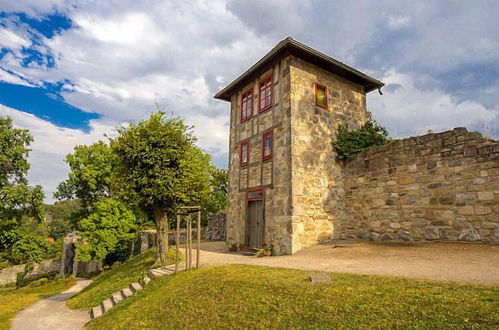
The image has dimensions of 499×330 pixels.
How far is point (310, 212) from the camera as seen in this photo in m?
11.9

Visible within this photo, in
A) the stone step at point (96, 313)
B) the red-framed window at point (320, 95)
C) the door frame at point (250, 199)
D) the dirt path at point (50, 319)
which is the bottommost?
the dirt path at point (50, 319)

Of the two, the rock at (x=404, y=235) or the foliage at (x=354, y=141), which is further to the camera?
the foliage at (x=354, y=141)

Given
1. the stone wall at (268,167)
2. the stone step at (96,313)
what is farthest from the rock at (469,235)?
the stone step at (96,313)

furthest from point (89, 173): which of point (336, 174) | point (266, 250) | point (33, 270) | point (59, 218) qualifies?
point (59, 218)

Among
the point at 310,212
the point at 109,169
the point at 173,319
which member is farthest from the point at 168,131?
the point at 109,169

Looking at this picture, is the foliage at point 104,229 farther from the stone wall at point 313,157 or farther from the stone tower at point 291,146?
the stone wall at point 313,157

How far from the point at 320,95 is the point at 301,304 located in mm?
10247

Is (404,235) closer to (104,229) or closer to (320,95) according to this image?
(320,95)

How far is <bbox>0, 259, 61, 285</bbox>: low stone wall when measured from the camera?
25038 mm

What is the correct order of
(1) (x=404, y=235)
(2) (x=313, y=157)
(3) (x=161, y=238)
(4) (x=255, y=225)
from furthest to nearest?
(4) (x=255, y=225), (2) (x=313, y=157), (3) (x=161, y=238), (1) (x=404, y=235)

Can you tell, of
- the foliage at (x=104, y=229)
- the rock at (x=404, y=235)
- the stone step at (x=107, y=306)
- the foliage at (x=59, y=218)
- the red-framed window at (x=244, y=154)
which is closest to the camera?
the stone step at (x=107, y=306)

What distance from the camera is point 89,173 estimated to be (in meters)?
25.1

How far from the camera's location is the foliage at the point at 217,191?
29516 mm

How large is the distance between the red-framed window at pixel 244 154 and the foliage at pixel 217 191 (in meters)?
15.4
